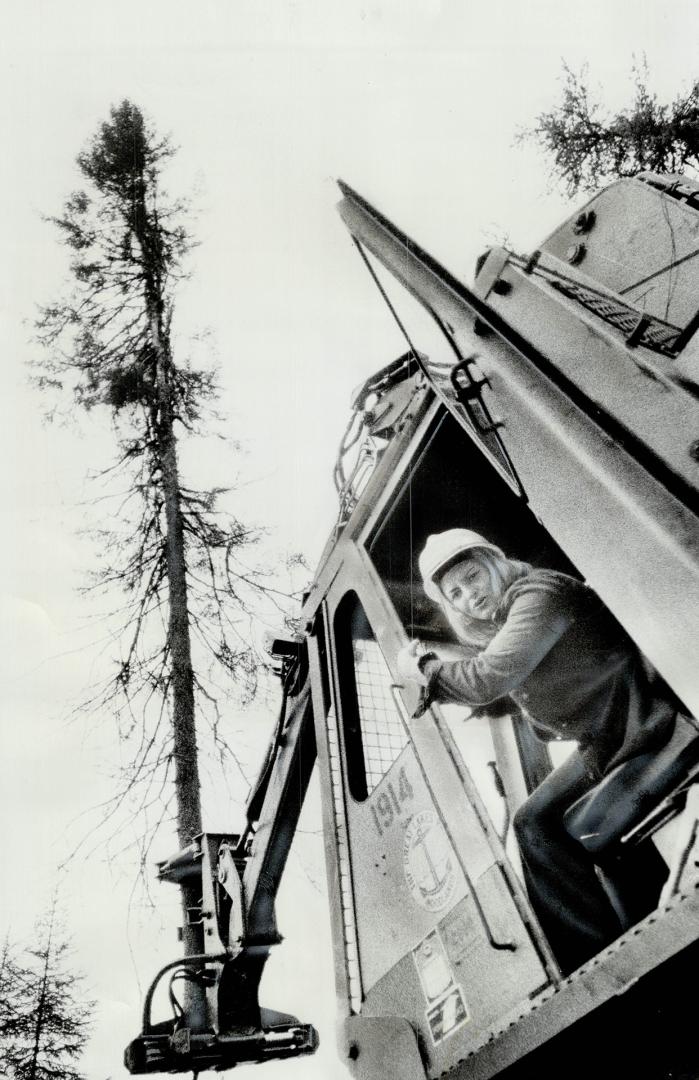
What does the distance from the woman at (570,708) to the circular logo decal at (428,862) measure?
0.30 metres

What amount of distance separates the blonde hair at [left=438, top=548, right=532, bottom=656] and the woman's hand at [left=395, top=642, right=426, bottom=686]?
0.28 m

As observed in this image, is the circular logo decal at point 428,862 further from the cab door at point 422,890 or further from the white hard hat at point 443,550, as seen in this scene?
the white hard hat at point 443,550

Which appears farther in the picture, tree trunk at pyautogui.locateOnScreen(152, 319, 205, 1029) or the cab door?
tree trunk at pyautogui.locateOnScreen(152, 319, 205, 1029)

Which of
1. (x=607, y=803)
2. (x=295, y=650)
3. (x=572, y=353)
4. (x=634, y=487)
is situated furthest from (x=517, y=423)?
(x=295, y=650)

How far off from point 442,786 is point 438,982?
0.70 m

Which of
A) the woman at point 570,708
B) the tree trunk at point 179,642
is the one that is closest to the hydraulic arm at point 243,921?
the tree trunk at point 179,642

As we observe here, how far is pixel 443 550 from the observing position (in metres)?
3.34

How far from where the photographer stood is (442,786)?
296 centimetres

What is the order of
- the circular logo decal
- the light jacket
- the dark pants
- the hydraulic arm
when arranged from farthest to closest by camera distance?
the hydraulic arm
the circular logo decal
the light jacket
the dark pants

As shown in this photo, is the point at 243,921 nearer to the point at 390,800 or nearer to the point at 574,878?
the point at 390,800

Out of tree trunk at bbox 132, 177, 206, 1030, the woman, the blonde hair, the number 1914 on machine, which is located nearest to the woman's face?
the blonde hair

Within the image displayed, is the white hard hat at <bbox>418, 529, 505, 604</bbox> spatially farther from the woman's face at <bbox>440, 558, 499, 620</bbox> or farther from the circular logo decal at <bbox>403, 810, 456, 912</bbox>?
the circular logo decal at <bbox>403, 810, 456, 912</bbox>

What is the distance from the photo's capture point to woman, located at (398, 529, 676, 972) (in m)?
2.53

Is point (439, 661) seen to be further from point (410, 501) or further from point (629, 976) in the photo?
point (410, 501)
